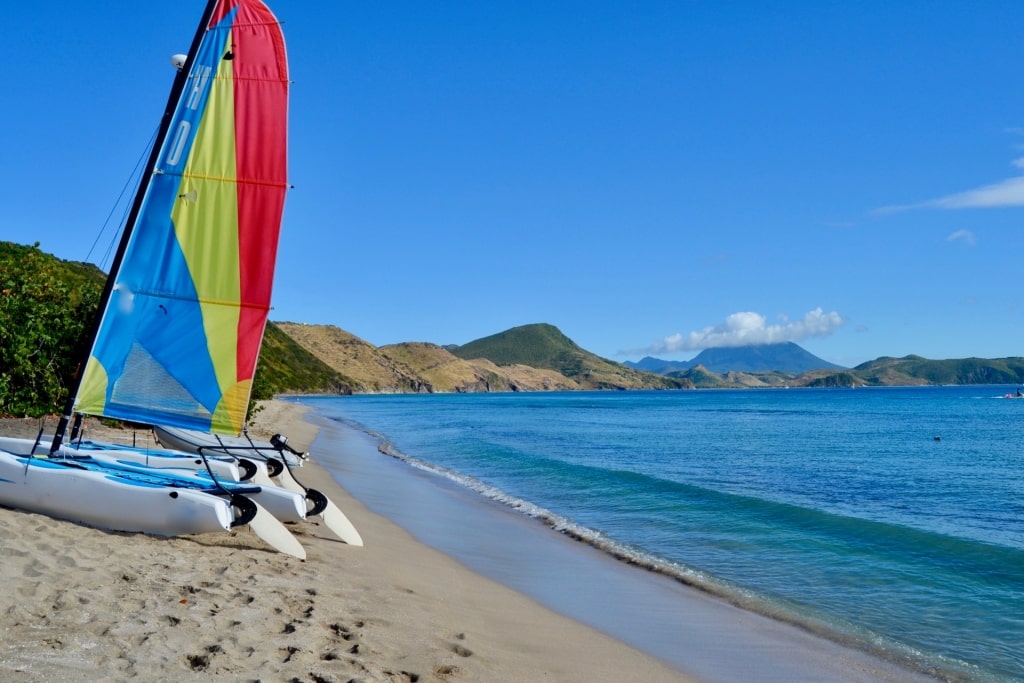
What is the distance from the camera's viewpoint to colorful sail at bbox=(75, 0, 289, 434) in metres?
8.58

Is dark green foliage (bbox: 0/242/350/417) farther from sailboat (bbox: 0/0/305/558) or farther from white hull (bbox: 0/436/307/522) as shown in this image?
sailboat (bbox: 0/0/305/558)

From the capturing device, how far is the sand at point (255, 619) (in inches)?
188

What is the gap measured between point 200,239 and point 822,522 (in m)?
11.6

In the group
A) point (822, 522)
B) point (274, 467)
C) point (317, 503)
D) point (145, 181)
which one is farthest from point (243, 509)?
point (822, 522)

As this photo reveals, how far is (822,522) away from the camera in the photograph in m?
14.3

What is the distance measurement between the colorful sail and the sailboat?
11 mm

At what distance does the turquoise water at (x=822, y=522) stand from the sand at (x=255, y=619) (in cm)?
319

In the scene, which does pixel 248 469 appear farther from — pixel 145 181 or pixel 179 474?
pixel 145 181

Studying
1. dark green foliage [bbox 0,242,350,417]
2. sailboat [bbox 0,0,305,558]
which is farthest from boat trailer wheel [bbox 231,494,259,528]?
A: dark green foliage [bbox 0,242,350,417]

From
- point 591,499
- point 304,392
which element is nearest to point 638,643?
point 591,499

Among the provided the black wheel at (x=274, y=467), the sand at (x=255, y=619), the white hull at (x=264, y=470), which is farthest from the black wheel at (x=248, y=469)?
the sand at (x=255, y=619)

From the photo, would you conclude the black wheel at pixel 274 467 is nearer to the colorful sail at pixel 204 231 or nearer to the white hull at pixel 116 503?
the colorful sail at pixel 204 231

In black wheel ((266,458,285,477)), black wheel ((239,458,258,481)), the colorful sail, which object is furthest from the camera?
black wheel ((266,458,285,477))

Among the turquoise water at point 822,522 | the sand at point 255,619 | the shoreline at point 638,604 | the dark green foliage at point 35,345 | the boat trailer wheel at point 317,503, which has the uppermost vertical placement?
the dark green foliage at point 35,345
